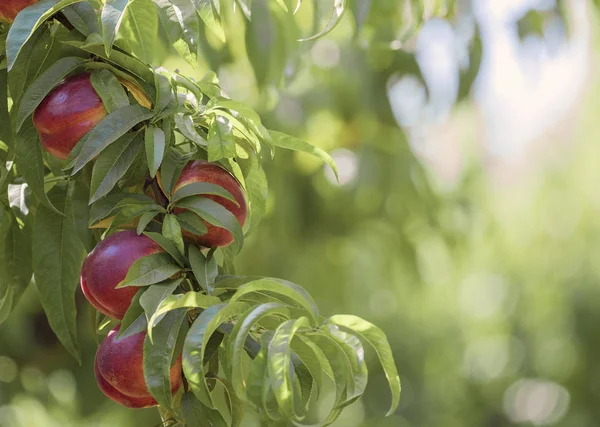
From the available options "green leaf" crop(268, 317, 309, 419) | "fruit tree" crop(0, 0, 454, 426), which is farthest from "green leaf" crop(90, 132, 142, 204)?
"green leaf" crop(268, 317, 309, 419)

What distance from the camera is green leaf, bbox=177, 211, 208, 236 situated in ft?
1.19

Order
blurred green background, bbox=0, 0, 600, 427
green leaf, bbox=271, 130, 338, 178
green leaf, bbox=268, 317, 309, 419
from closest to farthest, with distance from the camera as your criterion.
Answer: green leaf, bbox=268, 317, 309, 419 → green leaf, bbox=271, 130, 338, 178 → blurred green background, bbox=0, 0, 600, 427

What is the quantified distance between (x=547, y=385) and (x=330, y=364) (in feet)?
11.3

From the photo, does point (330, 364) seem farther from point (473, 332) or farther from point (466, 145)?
point (473, 332)

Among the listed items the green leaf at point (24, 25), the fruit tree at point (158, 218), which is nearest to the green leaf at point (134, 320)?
the fruit tree at point (158, 218)

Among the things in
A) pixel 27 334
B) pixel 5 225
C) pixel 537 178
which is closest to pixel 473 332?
pixel 537 178

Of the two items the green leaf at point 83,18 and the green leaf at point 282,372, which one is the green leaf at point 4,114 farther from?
the green leaf at point 282,372

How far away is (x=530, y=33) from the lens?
98cm

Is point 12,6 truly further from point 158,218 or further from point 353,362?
point 353,362

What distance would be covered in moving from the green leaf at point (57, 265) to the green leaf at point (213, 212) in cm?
9

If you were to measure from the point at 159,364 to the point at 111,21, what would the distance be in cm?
13

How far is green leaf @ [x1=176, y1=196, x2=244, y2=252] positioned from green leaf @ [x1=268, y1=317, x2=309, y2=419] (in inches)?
2.9

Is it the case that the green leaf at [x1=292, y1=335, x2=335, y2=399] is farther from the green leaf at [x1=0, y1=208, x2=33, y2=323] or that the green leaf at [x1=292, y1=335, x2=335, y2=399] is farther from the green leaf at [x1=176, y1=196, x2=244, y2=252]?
the green leaf at [x1=0, y1=208, x2=33, y2=323]

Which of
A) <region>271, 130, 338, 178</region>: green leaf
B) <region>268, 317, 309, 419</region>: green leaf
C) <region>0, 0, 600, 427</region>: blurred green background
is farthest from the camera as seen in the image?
<region>0, 0, 600, 427</region>: blurred green background
